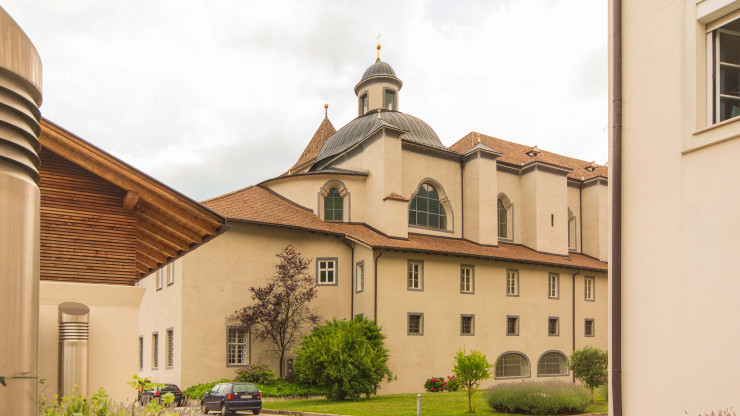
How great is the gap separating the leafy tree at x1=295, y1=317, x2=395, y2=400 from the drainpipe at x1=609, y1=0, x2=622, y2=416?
18770mm

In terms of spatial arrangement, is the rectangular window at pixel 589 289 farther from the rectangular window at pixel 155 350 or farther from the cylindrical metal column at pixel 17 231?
the cylindrical metal column at pixel 17 231

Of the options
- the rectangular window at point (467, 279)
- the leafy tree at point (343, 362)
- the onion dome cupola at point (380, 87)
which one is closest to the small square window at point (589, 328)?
the rectangular window at point (467, 279)

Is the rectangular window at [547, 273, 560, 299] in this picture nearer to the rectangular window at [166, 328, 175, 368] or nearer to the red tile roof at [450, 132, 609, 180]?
the red tile roof at [450, 132, 609, 180]

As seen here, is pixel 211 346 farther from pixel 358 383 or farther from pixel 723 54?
pixel 723 54

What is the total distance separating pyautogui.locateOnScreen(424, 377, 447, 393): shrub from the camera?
32500 mm

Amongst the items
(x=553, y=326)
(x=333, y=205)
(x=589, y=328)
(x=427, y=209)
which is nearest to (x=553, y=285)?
(x=553, y=326)

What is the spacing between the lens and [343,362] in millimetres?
27328

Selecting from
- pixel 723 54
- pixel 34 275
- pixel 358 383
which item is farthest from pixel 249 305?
pixel 34 275

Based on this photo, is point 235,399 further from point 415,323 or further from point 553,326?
point 553,326

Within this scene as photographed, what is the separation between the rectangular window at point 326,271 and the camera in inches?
1331

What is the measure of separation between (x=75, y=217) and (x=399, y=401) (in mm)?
20230

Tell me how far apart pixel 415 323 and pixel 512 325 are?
7.07 meters

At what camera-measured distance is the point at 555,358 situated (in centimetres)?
3891

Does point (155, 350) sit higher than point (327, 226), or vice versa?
point (327, 226)
